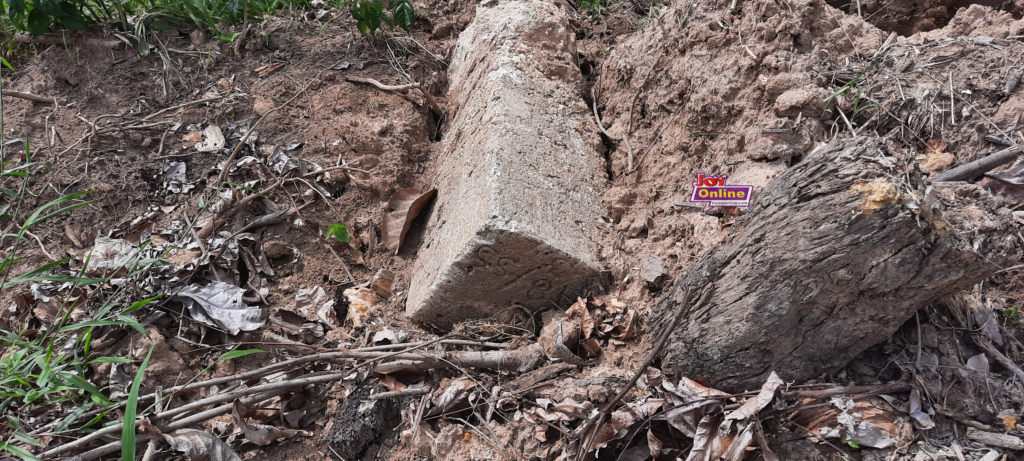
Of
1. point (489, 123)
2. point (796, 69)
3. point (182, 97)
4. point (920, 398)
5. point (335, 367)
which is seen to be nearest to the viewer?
point (920, 398)

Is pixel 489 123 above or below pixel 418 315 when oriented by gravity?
above

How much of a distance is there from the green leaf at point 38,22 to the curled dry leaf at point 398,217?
2.02m

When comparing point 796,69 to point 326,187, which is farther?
point 326,187

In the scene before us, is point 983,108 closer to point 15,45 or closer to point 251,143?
point 251,143

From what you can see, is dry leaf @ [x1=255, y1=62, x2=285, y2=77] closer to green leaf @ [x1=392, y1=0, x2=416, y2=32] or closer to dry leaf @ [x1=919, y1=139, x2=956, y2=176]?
green leaf @ [x1=392, y1=0, x2=416, y2=32]

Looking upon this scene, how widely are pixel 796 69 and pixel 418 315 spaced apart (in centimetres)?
162

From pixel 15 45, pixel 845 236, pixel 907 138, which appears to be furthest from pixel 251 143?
pixel 907 138

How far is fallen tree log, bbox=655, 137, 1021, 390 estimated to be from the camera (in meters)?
1.14

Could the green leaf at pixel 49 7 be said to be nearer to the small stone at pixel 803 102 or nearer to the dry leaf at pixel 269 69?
the dry leaf at pixel 269 69

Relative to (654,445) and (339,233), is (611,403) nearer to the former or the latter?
(654,445)

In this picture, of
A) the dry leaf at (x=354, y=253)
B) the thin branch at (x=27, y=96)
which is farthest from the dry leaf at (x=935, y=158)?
the thin branch at (x=27, y=96)

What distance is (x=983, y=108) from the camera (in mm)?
1763

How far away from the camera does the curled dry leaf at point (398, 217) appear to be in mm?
2350

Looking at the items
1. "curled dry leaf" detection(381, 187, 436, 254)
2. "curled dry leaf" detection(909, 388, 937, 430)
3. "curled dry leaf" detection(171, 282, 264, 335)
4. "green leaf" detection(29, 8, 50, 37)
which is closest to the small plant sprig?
"curled dry leaf" detection(381, 187, 436, 254)
